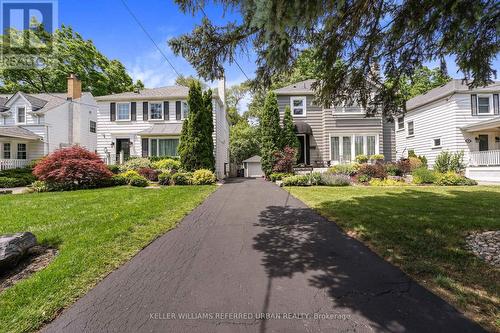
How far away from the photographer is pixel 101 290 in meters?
3.05

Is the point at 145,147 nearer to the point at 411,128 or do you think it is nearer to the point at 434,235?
the point at 434,235

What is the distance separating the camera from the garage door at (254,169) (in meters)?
25.5

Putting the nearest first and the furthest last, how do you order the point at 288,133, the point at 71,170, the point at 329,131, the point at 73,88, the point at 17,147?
the point at 71,170, the point at 288,133, the point at 329,131, the point at 17,147, the point at 73,88

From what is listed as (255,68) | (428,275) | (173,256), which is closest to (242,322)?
(173,256)

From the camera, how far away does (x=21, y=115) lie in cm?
2152

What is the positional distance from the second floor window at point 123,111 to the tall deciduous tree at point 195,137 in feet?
22.0

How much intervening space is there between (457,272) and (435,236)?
1646 millimetres

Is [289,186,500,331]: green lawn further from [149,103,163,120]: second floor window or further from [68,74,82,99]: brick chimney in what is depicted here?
[68,74,82,99]: brick chimney

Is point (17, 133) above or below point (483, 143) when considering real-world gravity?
above

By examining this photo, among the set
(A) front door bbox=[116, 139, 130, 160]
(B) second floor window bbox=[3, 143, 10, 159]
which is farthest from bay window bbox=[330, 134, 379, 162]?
(B) second floor window bbox=[3, 143, 10, 159]

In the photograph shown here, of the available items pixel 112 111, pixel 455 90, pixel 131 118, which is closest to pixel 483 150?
pixel 455 90

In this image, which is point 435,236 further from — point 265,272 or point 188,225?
point 188,225

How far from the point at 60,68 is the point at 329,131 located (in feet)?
107

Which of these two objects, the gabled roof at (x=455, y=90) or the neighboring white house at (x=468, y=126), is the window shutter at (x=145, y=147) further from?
the gabled roof at (x=455, y=90)
